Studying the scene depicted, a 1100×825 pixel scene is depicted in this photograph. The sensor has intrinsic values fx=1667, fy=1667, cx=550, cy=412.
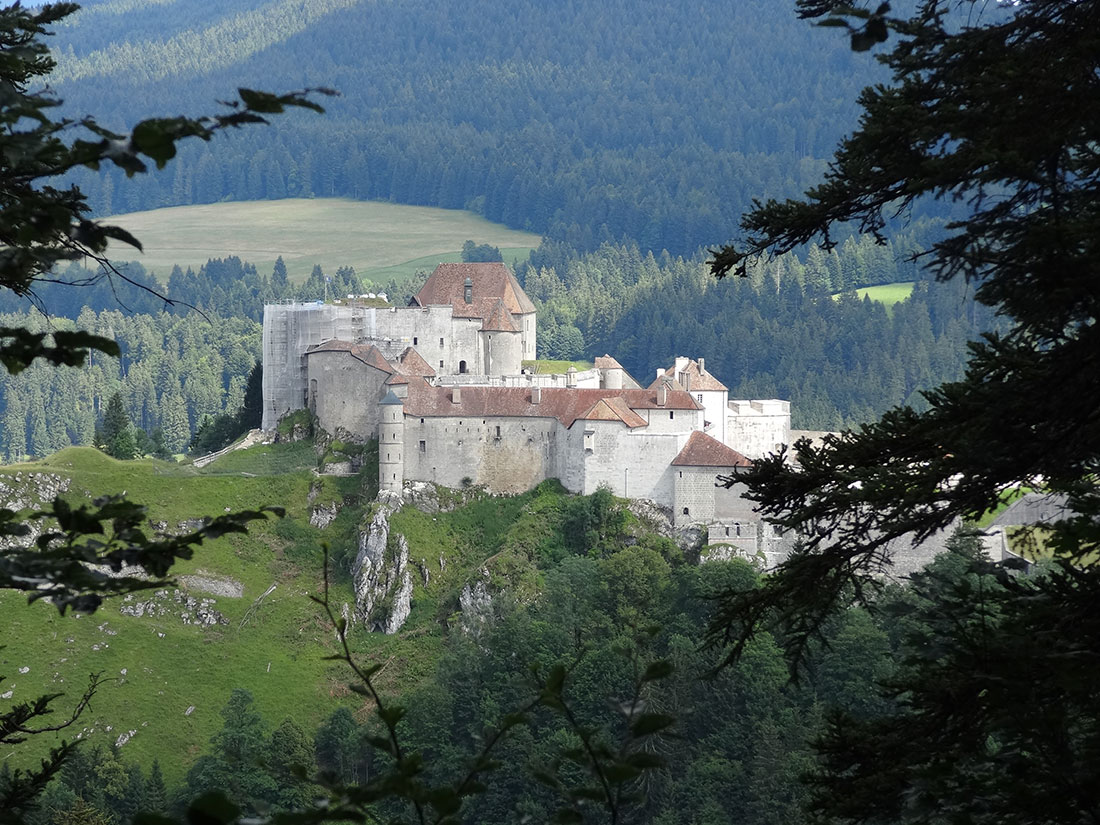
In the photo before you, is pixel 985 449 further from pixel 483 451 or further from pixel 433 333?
pixel 433 333

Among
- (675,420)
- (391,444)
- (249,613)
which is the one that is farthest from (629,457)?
(249,613)

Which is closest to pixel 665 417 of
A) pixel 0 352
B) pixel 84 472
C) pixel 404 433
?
pixel 404 433

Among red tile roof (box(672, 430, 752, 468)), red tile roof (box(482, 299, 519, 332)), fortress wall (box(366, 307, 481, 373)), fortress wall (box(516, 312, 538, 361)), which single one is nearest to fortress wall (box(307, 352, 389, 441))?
fortress wall (box(366, 307, 481, 373))

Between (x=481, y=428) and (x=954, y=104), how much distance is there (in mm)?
57031

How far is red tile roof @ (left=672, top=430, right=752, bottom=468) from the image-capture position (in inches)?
2670

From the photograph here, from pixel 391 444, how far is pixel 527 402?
6.00 metres

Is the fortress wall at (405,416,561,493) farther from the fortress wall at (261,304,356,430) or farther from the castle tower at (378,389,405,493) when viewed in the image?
the fortress wall at (261,304,356,430)

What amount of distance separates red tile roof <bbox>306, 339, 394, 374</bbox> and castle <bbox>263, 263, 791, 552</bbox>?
0.06 m

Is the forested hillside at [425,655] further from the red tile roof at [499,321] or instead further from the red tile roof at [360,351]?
the red tile roof at [499,321]

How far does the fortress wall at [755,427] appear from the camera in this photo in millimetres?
75938

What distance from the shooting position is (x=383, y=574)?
2771 inches

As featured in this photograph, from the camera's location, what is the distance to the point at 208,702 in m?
67.1

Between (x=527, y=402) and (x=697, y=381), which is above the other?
(x=697, y=381)

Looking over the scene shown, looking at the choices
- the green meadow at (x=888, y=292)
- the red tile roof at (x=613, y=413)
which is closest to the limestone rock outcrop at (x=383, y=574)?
the red tile roof at (x=613, y=413)
